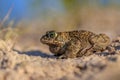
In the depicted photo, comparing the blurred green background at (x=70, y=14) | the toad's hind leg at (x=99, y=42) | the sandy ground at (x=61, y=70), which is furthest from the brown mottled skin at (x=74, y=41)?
the blurred green background at (x=70, y=14)

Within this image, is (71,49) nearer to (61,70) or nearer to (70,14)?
(61,70)

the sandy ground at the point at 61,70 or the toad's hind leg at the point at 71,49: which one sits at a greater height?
the toad's hind leg at the point at 71,49

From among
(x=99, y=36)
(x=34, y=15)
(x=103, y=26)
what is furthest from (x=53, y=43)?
(x=34, y=15)

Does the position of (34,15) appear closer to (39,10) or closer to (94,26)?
(39,10)

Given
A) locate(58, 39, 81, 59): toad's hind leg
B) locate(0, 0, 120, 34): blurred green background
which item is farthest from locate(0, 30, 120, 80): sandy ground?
locate(0, 0, 120, 34): blurred green background

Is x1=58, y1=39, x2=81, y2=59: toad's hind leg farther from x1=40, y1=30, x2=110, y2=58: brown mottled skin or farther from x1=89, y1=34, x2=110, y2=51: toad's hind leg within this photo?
x1=89, y1=34, x2=110, y2=51: toad's hind leg

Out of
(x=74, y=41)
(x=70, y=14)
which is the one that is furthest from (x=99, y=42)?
(x=70, y=14)

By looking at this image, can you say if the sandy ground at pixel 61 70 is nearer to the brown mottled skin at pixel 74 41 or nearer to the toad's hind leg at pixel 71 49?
the toad's hind leg at pixel 71 49
